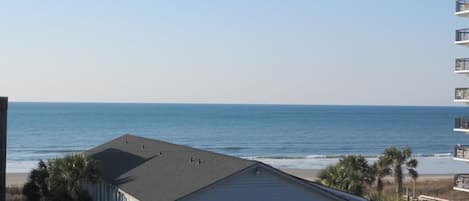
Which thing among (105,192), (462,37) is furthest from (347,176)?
(462,37)

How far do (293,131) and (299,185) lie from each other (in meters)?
133

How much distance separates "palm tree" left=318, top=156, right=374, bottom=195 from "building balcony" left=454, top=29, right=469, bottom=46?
1161 centimetres

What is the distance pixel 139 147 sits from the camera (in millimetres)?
40500

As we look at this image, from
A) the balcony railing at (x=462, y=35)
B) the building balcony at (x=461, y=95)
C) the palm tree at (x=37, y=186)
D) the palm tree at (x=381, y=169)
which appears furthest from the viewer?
the balcony railing at (x=462, y=35)

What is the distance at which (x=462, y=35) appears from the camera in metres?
47.4

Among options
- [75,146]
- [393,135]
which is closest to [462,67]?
[75,146]

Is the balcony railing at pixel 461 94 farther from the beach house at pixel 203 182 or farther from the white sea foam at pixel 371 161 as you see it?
the white sea foam at pixel 371 161

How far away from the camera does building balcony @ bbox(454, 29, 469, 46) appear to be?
46.8m

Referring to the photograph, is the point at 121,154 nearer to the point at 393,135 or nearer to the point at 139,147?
the point at 139,147

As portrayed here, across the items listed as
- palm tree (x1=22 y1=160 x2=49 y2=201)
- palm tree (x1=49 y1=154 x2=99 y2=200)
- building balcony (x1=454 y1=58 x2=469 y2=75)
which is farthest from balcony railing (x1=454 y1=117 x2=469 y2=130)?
palm tree (x1=22 y1=160 x2=49 y2=201)

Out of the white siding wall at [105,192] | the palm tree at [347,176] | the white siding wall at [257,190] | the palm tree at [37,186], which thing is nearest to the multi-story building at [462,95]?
the palm tree at [347,176]

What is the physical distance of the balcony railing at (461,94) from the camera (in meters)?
46.7

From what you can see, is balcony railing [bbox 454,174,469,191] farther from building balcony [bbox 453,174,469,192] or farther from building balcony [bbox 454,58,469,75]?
building balcony [bbox 454,58,469,75]

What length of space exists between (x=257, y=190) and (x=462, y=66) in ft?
77.9
